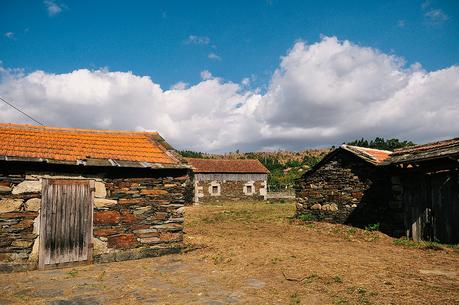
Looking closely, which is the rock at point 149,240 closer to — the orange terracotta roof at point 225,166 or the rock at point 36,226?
the rock at point 36,226

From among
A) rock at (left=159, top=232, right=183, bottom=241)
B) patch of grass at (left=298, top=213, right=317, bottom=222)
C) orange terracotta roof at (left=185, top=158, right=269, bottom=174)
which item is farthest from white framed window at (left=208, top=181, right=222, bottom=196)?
rock at (left=159, top=232, right=183, bottom=241)

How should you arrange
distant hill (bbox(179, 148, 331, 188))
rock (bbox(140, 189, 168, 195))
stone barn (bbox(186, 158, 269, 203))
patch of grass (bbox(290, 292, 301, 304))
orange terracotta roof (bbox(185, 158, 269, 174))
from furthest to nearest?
distant hill (bbox(179, 148, 331, 188)), orange terracotta roof (bbox(185, 158, 269, 174)), stone barn (bbox(186, 158, 269, 203)), rock (bbox(140, 189, 168, 195)), patch of grass (bbox(290, 292, 301, 304))

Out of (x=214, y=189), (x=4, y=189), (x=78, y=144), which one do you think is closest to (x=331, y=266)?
(x=78, y=144)

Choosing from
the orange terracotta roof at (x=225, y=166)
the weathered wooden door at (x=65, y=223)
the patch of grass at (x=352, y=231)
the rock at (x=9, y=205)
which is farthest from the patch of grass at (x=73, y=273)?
the orange terracotta roof at (x=225, y=166)

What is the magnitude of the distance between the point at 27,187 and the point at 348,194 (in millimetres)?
12100

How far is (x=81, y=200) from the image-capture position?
27.6ft

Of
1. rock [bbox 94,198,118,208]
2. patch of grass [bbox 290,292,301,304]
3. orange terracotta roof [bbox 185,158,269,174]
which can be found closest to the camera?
patch of grass [bbox 290,292,301,304]

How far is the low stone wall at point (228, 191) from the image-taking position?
3703 cm

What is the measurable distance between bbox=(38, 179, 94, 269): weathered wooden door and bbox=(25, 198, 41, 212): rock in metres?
0.11

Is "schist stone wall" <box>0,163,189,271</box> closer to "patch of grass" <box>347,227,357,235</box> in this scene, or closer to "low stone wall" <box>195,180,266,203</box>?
"patch of grass" <box>347,227,357,235</box>

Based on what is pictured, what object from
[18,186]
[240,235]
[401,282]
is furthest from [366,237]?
[18,186]

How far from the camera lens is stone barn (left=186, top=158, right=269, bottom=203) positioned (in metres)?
37.2

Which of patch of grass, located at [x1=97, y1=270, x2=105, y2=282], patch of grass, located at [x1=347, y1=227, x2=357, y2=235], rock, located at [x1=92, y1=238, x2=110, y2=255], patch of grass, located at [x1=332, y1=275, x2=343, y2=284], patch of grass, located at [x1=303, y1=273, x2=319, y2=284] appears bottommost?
patch of grass, located at [x1=347, y1=227, x2=357, y2=235]

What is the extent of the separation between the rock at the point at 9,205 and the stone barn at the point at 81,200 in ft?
0.06
